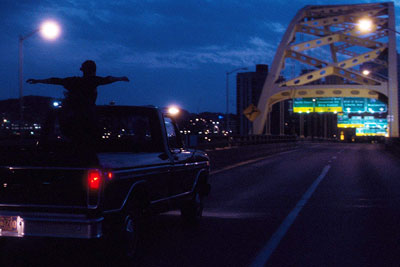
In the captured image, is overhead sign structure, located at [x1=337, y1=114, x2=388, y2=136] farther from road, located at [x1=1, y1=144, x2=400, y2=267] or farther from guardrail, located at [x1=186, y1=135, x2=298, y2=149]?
road, located at [x1=1, y1=144, x2=400, y2=267]

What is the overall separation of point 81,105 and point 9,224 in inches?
64.4

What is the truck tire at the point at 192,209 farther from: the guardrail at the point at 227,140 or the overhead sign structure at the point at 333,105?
→ the overhead sign structure at the point at 333,105

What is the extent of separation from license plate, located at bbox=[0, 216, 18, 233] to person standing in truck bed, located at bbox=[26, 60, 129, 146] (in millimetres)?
1091

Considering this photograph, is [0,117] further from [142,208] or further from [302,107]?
[302,107]

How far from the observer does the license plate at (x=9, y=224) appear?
6.01 m

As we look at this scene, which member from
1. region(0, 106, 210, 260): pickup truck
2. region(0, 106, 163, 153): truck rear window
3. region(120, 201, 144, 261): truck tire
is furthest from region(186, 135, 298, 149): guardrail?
region(120, 201, 144, 261): truck tire

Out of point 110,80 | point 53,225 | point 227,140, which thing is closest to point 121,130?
point 110,80

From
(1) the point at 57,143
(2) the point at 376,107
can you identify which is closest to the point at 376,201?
(1) the point at 57,143

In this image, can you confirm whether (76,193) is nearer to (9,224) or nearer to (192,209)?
(9,224)

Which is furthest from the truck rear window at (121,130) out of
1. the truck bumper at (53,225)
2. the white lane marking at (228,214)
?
the white lane marking at (228,214)

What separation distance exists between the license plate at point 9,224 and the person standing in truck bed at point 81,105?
1.09 metres

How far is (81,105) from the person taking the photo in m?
6.96

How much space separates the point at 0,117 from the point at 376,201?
3182 centimetres

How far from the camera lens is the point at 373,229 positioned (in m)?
9.59
